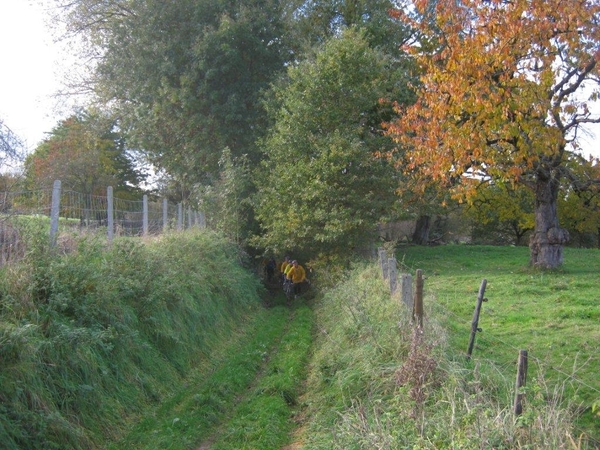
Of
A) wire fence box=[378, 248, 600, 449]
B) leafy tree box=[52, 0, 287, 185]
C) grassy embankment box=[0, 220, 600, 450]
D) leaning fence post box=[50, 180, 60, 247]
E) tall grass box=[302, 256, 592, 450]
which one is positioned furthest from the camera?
leafy tree box=[52, 0, 287, 185]

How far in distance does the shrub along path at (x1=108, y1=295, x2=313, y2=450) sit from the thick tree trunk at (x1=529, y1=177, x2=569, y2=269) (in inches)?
381

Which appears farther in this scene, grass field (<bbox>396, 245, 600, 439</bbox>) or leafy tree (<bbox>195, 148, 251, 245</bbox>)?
leafy tree (<bbox>195, 148, 251, 245</bbox>)

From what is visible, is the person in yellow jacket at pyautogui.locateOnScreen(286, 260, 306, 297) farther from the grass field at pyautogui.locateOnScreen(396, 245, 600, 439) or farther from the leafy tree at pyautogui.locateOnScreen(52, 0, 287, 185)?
the leafy tree at pyautogui.locateOnScreen(52, 0, 287, 185)

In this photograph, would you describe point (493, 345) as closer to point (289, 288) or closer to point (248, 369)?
point (248, 369)

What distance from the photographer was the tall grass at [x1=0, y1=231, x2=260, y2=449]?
21.1 feet

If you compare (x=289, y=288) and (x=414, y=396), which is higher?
(x=414, y=396)

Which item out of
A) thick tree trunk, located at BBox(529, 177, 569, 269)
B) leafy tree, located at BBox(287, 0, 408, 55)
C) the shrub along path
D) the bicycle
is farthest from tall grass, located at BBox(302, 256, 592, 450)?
leafy tree, located at BBox(287, 0, 408, 55)

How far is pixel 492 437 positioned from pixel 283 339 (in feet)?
33.2

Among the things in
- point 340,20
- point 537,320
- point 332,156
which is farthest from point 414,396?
point 340,20

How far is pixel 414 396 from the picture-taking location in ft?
22.3

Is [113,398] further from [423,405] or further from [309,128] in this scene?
[309,128]

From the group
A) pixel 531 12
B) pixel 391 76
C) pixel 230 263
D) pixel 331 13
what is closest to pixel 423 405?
pixel 531 12

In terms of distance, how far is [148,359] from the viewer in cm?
962

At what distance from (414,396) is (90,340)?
396 centimetres
